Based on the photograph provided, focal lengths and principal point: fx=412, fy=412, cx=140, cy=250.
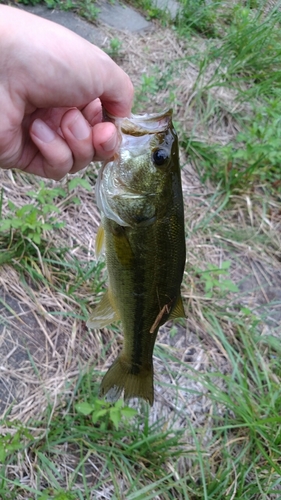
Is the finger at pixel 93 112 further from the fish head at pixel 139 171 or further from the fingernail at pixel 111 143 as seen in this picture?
the fingernail at pixel 111 143

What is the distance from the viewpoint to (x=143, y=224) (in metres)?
1.62

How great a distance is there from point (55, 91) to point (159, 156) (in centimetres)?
45

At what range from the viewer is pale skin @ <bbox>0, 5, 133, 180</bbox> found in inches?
56.4

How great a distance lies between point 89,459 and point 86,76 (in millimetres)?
1894

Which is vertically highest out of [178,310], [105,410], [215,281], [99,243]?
[99,243]

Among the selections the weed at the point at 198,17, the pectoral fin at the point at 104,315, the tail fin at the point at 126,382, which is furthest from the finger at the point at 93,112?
the weed at the point at 198,17

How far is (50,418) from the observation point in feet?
7.11

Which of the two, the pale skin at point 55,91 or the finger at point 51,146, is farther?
the finger at point 51,146

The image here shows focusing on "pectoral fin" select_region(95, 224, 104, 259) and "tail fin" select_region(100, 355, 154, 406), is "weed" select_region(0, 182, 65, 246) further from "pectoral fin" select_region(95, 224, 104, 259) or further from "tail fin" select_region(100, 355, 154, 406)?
"tail fin" select_region(100, 355, 154, 406)

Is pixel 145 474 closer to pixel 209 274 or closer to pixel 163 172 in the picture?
pixel 209 274

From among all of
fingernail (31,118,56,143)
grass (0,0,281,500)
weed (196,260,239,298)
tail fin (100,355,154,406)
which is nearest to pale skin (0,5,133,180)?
fingernail (31,118,56,143)

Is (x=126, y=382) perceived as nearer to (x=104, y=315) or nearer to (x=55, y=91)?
(x=104, y=315)

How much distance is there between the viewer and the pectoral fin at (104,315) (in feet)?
6.21

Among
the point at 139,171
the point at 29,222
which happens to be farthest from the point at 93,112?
the point at 29,222
